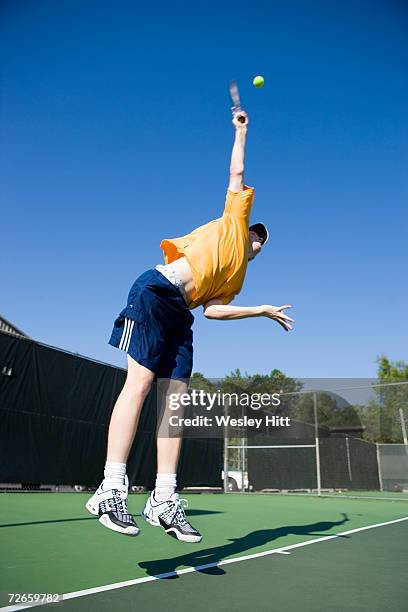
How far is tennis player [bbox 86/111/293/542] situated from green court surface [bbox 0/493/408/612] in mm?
269

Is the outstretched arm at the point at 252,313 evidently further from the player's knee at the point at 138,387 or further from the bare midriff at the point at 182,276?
the player's knee at the point at 138,387

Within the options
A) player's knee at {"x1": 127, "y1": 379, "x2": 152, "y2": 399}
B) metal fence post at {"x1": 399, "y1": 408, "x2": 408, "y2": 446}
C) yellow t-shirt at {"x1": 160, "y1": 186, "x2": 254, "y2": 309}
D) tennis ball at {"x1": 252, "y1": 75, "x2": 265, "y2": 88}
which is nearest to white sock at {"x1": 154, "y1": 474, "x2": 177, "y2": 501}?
player's knee at {"x1": 127, "y1": 379, "x2": 152, "y2": 399}

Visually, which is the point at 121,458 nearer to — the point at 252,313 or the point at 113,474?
the point at 113,474

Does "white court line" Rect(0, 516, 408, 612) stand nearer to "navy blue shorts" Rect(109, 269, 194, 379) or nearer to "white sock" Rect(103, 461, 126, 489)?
"white sock" Rect(103, 461, 126, 489)

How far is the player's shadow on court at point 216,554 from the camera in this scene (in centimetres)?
245

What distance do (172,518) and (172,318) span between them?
0.88 meters

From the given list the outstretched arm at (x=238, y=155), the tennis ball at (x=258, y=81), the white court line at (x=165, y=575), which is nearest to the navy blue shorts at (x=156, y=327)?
the outstretched arm at (x=238, y=155)

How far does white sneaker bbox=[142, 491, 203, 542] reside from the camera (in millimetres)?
2199

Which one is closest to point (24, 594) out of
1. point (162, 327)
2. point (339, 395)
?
point (162, 327)

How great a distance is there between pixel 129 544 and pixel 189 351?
1.56 m

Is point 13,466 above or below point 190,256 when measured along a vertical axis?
below

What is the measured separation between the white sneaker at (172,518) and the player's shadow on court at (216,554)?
0.71ft

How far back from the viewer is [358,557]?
3129 mm

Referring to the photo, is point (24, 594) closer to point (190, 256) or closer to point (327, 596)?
point (327, 596)
